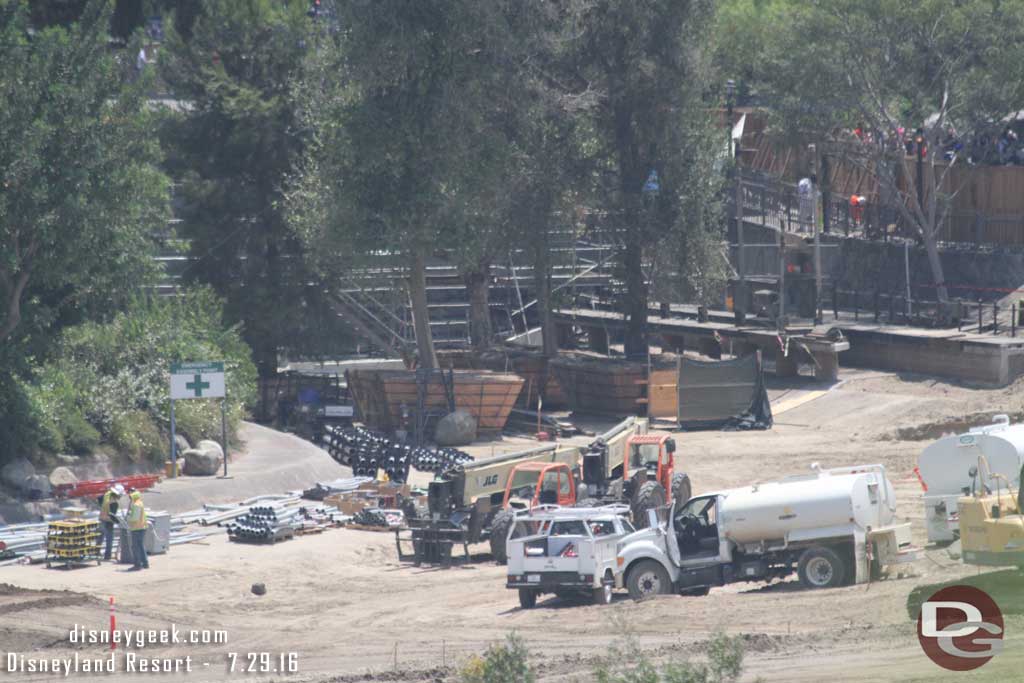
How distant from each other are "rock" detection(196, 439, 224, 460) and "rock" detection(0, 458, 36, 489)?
4563 mm

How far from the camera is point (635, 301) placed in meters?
47.8

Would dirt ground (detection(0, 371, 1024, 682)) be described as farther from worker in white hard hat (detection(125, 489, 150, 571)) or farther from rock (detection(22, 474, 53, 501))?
rock (detection(22, 474, 53, 501))

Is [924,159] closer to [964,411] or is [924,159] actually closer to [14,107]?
[964,411]

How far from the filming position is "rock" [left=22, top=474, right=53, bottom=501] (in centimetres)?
3003

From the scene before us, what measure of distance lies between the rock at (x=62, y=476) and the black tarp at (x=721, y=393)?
60.6 ft

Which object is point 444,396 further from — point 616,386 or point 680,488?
point 680,488

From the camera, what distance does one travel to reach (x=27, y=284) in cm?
3103

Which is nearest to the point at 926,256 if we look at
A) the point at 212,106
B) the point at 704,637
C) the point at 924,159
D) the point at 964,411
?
the point at 924,159

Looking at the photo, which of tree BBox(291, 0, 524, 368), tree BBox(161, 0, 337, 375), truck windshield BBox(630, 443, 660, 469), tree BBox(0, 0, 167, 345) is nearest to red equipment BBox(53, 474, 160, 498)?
tree BBox(0, 0, 167, 345)

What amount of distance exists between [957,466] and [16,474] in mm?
18401

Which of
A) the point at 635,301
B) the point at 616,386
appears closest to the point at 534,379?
the point at 616,386

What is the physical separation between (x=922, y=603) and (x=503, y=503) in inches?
403

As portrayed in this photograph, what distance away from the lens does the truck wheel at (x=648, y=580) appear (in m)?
22.9

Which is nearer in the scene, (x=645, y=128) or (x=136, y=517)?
(x=136, y=517)
